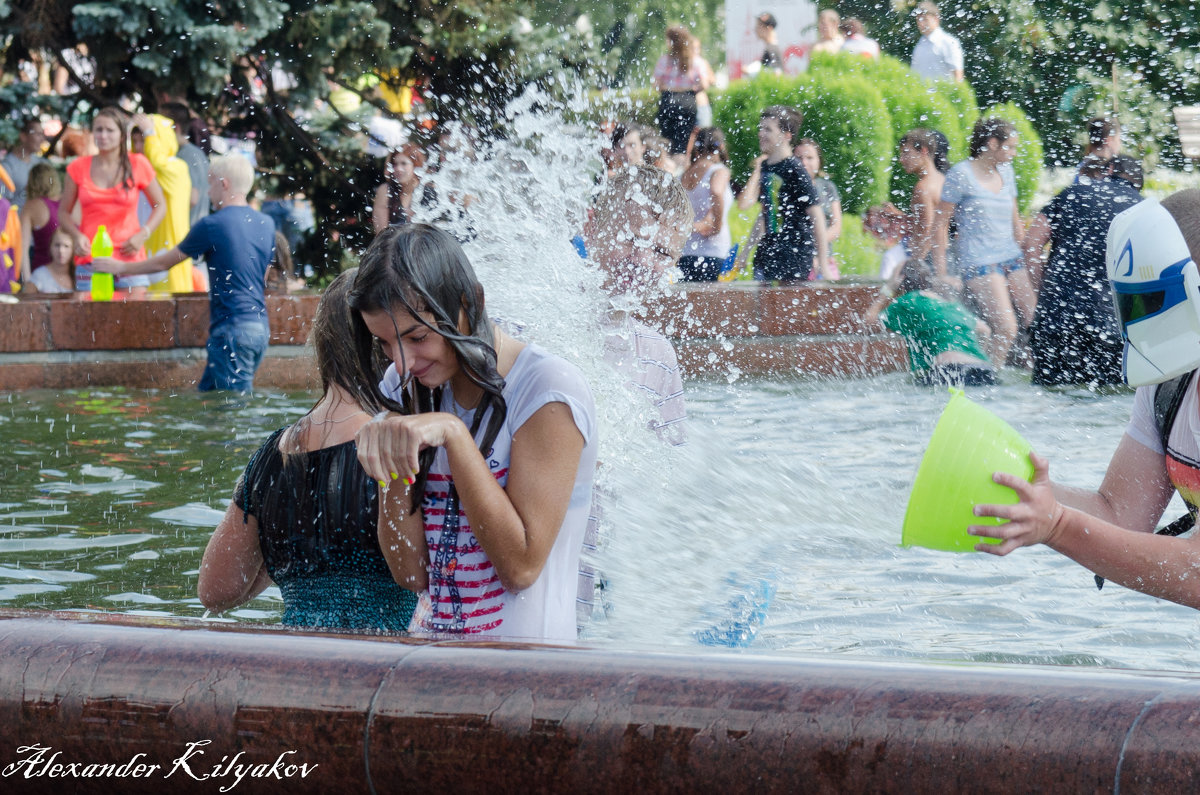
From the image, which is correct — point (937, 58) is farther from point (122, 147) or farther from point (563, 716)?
point (563, 716)

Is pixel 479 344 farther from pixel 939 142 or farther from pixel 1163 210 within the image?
pixel 939 142

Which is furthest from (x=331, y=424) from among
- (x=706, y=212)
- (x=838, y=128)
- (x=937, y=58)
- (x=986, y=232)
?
(x=937, y=58)

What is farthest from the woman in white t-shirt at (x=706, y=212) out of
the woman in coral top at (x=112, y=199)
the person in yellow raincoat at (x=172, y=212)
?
the woman in coral top at (x=112, y=199)

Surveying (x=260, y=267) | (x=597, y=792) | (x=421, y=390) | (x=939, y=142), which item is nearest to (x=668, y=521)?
(x=421, y=390)

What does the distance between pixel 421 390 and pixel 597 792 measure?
2.83 feet

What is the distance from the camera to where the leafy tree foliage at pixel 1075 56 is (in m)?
21.0

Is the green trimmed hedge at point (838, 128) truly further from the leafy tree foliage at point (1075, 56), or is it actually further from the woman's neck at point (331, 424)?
the woman's neck at point (331, 424)

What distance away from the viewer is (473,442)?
2.66m

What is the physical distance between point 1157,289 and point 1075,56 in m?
21.1

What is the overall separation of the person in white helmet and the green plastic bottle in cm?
796

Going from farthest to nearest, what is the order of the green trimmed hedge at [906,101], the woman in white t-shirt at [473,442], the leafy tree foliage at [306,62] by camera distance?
the green trimmed hedge at [906,101] < the leafy tree foliage at [306,62] < the woman in white t-shirt at [473,442]

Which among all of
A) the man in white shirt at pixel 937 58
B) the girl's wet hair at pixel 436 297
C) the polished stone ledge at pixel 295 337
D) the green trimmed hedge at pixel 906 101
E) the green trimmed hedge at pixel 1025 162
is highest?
the man in white shirt at pixel 937 58

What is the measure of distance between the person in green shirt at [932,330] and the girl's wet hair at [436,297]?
6520mm

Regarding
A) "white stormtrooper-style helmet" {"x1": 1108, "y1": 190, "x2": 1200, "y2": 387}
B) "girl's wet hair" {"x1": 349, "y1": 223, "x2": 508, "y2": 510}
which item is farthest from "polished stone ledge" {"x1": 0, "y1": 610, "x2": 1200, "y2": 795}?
"white stormtrooper-style helmet" {"x1": 1108, "y1": 190, "x2": 1200, "y2": 387}
